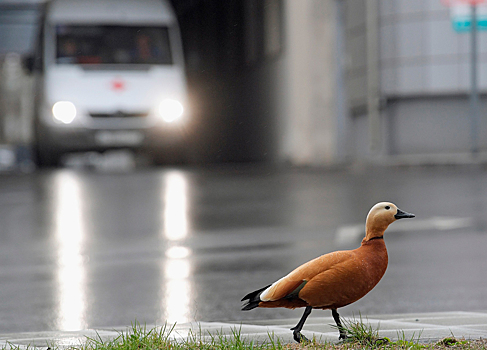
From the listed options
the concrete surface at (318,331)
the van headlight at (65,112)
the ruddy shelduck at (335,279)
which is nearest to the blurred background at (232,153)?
the van headlight at (65,112)

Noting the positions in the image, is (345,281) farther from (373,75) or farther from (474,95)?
(373,75)

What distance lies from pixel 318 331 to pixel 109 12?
14.0 m

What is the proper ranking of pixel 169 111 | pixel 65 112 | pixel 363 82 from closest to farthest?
pixel 65 112
pixel 169 111
pixel 363 82

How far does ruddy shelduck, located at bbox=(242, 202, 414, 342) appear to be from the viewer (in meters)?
2.79

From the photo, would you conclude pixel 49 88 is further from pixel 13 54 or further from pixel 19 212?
pixel 13 54

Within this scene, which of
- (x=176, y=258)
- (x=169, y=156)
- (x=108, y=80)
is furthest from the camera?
(x=169, y=156)

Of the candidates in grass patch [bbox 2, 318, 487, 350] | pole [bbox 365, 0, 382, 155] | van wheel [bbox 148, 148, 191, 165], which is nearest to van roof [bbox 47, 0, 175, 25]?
van wheel [bbox 148, 148, 191, 165]

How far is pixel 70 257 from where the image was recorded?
22.6 feet

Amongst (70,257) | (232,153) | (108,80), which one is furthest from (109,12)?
(70,257)

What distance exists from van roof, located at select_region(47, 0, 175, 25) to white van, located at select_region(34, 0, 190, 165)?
2cm

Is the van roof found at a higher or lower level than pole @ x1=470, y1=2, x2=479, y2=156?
higher

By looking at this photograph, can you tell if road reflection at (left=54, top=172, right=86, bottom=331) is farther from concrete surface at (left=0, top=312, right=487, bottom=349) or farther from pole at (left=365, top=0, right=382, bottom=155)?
pole at (left=365, top=0, right=382, bottom=155)

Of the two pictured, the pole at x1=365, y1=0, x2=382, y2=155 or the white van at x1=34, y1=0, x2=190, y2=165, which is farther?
the pole at x1=365, y1=0, x2=382, y2=155

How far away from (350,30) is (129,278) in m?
13.7
